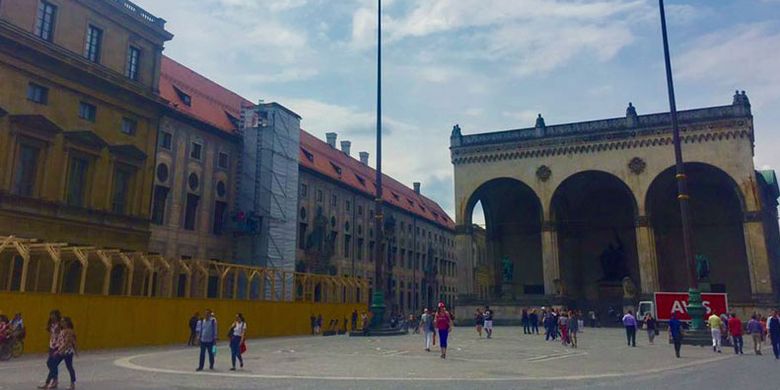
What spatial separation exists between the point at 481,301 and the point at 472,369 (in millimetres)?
35302

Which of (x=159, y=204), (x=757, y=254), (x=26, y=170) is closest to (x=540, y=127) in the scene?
(x=757, y=254)

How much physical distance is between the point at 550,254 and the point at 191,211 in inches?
1155

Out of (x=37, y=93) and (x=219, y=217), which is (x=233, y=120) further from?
(x=37, y=93)

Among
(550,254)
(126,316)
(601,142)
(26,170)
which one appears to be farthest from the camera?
(550,254)

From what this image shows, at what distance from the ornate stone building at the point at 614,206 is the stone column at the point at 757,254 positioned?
0.23ft

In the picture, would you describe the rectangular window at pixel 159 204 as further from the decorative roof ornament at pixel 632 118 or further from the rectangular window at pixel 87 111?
the decorative roof ornament at pixel 632 118

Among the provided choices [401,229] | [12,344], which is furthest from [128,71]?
[401,229]

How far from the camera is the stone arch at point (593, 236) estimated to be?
51500mm

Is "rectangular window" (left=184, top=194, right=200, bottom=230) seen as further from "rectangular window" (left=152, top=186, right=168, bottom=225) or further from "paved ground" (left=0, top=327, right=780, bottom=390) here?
"paved ground" (left=0, top=327, right=780, bottom=390)

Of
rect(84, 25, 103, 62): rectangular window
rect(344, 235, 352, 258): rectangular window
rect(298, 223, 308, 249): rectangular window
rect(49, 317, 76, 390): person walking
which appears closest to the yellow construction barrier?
rect(49, 317, 76, 390): person walking

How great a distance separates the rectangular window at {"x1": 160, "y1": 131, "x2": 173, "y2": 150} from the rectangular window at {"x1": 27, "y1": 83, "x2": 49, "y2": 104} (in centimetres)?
876

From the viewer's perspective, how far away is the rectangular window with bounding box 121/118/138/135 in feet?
114

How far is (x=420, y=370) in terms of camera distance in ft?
51.0

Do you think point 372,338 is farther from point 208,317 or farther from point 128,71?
point 128,71
